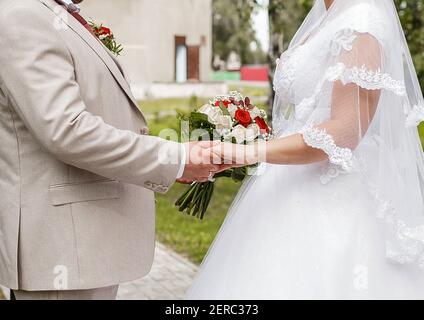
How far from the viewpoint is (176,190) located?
955 cm

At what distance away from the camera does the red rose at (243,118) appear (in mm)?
2494

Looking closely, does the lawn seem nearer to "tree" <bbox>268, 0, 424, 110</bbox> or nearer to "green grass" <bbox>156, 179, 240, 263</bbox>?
"green grass" <bbox>156, 179, 240, 263</bbox>

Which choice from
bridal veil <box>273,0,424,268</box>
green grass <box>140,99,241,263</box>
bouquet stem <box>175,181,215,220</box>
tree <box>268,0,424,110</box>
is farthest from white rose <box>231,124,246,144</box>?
tree <box>268,0,424,110</box>

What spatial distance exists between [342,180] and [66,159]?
3.55ft

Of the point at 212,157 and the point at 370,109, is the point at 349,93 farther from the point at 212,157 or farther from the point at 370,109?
the point at 212,157

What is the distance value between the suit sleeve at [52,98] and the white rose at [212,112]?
53 cm

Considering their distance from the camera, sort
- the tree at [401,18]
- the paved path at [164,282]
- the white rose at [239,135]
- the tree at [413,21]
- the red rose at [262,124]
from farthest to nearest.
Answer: the tree at [413,21]
the tree at [401,18]
the paved path at [164,282]
the red rose at [262,124]
the white rose at [239,135]

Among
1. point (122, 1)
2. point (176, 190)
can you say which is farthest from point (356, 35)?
point (176, 190)

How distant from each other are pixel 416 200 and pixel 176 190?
723 cm

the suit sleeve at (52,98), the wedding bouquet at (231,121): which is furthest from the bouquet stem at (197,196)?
the suit sleeve at (52,98)

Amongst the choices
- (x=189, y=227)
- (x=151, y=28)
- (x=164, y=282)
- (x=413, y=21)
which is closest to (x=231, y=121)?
(x=164, y=282)

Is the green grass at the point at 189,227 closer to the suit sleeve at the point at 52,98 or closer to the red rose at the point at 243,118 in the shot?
the red rose at the point at 243,118

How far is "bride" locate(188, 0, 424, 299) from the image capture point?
7.44 feet
